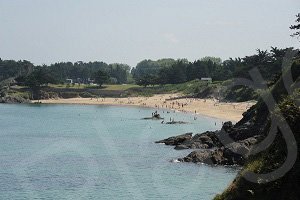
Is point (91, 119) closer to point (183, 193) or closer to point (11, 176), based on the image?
point (11, 176)

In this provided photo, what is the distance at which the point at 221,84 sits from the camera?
168875mm

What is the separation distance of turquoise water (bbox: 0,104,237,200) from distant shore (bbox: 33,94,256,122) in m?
10.4

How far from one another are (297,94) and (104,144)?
53134mm

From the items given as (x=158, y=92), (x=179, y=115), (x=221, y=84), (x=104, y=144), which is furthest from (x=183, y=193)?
Result: (x=158, y=92)

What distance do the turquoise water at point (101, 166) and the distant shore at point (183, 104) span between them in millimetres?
10448

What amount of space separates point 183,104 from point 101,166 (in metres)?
95.1

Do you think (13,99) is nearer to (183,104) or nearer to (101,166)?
(183,104)

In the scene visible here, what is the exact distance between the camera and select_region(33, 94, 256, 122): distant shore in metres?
118

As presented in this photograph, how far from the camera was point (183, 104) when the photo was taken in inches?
5994

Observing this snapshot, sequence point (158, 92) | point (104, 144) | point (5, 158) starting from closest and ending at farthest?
point (5, 158)
point (104, 144)
point (158, 92)

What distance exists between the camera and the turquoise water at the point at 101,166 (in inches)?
1810

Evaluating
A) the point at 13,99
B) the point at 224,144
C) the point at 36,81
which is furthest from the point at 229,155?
the point at 13,99

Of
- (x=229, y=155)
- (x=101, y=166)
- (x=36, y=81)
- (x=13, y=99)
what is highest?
(x=36, y=81)

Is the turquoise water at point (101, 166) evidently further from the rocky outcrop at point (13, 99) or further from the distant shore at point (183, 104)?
the rocky outcrop at point (13, 99)
